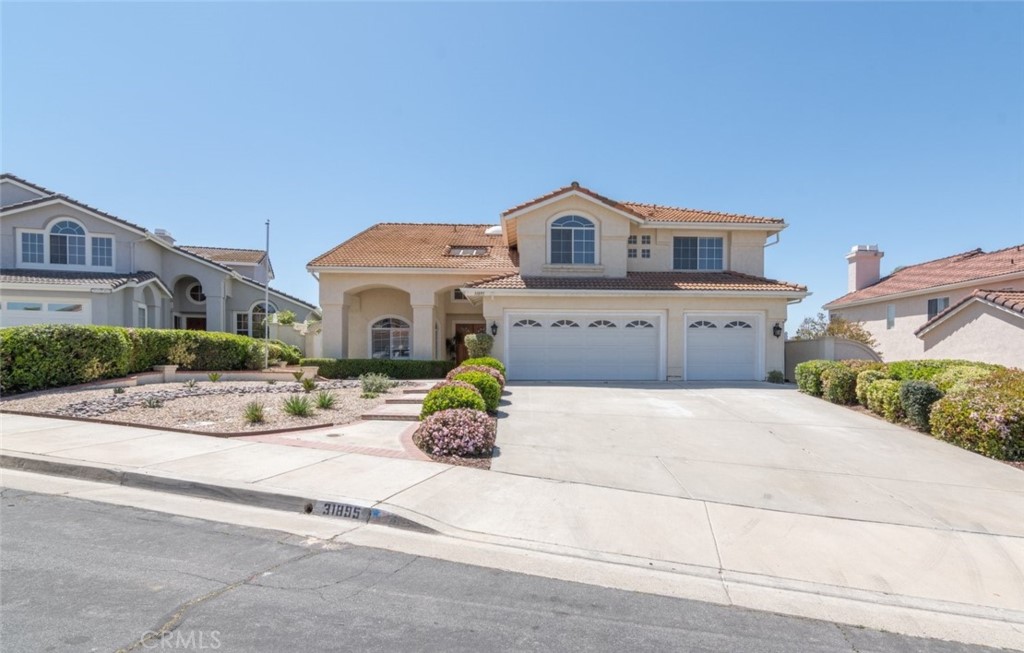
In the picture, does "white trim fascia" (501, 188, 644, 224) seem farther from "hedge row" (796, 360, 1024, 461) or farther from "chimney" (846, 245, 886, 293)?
"chimney" (846, 245, 886, 293)

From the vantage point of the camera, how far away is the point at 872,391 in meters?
12.7

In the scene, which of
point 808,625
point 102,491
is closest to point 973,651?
point 808,625

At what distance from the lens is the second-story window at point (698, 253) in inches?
850

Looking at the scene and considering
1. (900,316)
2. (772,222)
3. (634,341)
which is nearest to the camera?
(634,341)

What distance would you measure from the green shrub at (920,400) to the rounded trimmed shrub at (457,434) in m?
8.81

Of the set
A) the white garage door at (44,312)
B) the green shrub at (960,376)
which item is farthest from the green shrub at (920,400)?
the white garage door at (44,312)

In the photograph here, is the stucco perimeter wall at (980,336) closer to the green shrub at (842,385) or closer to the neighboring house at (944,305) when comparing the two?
the neighboring house at (944,305)

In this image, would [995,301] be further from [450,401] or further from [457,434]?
[457,434]

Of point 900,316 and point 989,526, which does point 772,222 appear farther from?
point 989,526

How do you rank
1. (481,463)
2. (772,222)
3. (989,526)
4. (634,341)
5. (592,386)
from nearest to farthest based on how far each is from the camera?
(989,526) < (481,463) < (592,386) < (634,341) < (772,222)

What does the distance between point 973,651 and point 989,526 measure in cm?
319

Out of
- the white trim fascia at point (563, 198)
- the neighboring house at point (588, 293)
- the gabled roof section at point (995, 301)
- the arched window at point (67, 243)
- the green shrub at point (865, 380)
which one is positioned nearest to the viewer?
the gabled roof section at point (995, 301)

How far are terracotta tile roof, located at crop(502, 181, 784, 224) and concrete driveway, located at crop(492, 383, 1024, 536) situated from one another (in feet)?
29.2

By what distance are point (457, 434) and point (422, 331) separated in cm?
1340
